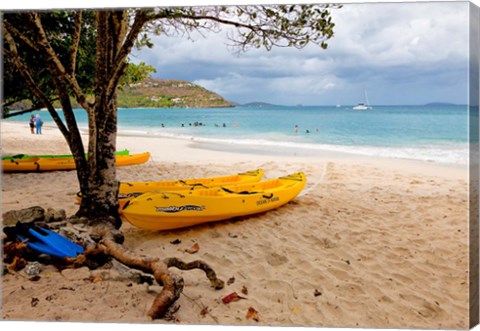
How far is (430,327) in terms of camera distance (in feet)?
7.06

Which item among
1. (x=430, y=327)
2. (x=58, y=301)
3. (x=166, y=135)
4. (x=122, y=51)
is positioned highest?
(x=122, y=51)

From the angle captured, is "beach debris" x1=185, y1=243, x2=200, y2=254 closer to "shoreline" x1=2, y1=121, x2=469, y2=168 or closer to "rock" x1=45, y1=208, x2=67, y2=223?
"rock" x1=45, y1=208, x2=67, y2=223

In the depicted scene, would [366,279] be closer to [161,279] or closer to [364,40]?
[161,279]

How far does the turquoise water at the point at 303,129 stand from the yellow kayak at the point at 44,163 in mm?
502

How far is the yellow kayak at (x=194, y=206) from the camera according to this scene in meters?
2.94

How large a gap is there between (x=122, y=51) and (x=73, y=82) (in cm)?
42

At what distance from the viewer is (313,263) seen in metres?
2.69

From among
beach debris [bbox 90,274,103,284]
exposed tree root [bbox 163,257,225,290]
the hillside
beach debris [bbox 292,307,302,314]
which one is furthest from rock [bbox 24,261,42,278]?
the hillside

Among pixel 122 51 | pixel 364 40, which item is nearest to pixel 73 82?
pixel 122 51

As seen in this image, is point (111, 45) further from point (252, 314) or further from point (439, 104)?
point (439, 104)

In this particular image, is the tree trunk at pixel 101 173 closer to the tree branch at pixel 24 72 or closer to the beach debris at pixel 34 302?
the tree branch at pixel 24 72

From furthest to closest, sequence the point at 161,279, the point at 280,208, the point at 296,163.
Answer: the point at 296,163 < the point at 280,208 < the point at 161,279

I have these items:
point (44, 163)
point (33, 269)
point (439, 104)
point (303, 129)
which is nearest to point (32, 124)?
point (44, 163)

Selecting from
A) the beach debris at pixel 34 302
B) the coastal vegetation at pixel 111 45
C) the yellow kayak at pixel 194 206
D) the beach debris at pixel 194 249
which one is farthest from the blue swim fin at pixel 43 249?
the beach debris at pixel 194 249
